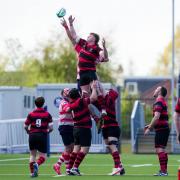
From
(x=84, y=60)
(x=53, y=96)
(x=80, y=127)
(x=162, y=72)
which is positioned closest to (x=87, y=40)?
(x=84, y=60)

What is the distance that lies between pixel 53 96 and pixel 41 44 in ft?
114

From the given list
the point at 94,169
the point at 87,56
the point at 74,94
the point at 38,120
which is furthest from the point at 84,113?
the point at 94,169

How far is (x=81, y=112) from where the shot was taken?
2403 centimetres

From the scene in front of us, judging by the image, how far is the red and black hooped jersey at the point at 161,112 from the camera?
2450 centimetres

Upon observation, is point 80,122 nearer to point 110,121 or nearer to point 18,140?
point 110,121

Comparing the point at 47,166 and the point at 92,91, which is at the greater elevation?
the point at 92,91

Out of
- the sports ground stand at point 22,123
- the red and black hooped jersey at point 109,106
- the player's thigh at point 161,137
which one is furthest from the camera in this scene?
the sports ground stand at point 22,123

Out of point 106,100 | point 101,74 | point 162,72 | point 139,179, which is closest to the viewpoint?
point 139,179

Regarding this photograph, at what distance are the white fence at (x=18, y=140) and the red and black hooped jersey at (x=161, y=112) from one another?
14772 millimetres

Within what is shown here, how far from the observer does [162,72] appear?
12512 cm

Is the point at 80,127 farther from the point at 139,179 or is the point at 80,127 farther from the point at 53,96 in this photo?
the point at 53,96

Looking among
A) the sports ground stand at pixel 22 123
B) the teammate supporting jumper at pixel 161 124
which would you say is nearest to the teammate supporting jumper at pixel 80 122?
the teammate supporting jumper at pixel 161 124

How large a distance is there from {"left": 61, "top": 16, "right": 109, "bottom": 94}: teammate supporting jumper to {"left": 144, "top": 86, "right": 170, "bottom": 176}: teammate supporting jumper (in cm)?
157

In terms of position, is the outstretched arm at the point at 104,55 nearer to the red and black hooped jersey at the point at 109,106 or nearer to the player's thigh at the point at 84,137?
the red and black hooped jersey at the point at 109,106
